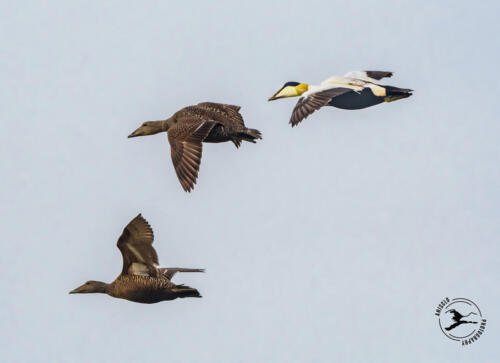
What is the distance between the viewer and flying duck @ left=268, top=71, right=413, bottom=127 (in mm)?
22484

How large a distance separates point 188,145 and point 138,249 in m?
1.76

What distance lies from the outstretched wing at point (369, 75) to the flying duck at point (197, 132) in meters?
2.38

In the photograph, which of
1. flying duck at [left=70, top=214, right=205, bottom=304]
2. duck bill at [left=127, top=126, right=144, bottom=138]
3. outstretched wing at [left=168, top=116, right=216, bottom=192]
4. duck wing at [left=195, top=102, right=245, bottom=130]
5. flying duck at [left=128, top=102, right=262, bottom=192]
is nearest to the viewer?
flying duck at [left=70, top=214, right=205, bottom=304]

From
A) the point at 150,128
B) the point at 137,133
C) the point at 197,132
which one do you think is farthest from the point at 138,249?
the point at 137,133

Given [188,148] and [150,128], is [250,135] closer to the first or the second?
[188,148]

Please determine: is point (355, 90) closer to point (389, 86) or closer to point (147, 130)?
point (389, 86)

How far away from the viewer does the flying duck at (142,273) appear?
2120 centimetres

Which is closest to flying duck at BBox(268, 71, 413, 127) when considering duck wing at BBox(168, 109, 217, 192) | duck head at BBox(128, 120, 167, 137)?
duck wing at BBox(168, 109, 217, 192)

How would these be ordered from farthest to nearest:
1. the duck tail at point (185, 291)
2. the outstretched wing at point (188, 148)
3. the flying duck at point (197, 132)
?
1. the flying duck at point (197, 132)
2. the outstretched wing at point (188, 148)
3. the duck tail at point (185, 291)

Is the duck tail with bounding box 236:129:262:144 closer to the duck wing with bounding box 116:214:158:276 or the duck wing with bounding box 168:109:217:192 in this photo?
the duck wing with bounding box 168:109:217:192

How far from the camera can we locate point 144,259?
2155 centimetres

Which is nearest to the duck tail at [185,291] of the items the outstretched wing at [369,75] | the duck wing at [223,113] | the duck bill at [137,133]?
the duck wing at [223,113]

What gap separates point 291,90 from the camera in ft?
80.8

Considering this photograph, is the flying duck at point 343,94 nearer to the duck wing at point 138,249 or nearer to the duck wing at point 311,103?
the duck wing at point 311,103
